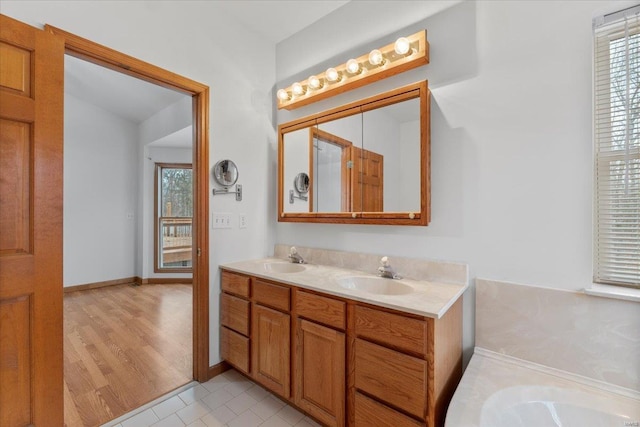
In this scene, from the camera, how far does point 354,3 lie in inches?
82.0

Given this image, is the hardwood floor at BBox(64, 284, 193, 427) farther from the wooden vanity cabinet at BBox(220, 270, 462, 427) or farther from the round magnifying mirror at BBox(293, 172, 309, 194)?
the round magnifying mirror at BBox(293, 172, 309, 194)

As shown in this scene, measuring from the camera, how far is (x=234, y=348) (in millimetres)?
2047

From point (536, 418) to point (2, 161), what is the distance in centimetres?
246

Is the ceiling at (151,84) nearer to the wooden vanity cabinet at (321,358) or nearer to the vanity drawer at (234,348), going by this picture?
the wooden vanity cabinet at (321,358)

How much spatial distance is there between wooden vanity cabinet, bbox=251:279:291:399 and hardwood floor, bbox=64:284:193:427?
2.11 ft

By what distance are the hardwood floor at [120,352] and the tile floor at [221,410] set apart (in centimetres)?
13

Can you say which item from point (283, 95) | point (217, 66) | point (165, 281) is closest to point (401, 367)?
point (283, 95)

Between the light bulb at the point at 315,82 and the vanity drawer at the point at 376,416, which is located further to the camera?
the light bulb at the point at 315,82

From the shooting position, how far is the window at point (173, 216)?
4.82 m

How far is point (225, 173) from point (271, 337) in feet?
3.96

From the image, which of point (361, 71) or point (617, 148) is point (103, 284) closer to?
point (361, 71)

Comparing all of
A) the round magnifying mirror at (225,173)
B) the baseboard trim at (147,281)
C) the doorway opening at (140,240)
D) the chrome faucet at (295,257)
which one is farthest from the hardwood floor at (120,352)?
the round magnifying mirror at (225,173)

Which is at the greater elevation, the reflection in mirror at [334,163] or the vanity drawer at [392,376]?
the reflection in mirror at [334,163]

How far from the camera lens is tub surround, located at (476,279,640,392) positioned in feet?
3.95
